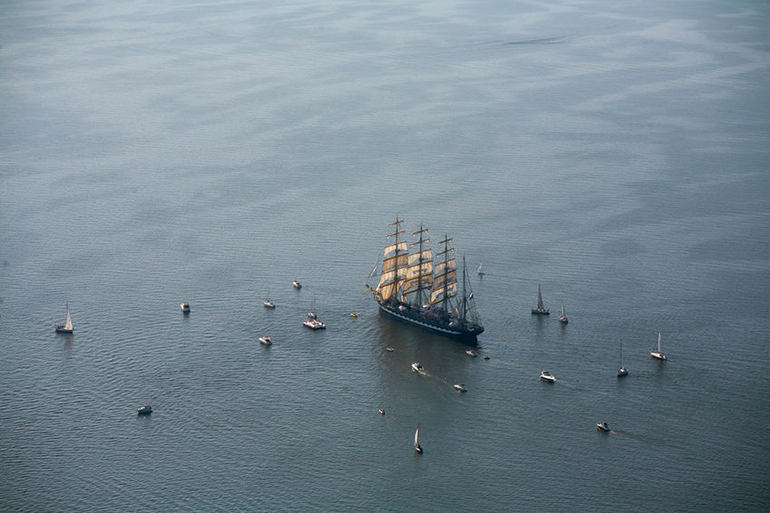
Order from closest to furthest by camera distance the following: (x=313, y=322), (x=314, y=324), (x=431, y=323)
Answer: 1. (x=314, y=324)
2. (x=313, y=322)
3. (x=431, y=323)

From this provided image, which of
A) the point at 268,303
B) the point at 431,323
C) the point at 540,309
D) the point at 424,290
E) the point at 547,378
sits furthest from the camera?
the point at 424,290

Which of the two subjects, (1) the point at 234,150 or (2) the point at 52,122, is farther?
(2) the point at 52,122

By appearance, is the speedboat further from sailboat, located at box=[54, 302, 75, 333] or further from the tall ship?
sailboat, located at box=[54, 302, 75, 333]

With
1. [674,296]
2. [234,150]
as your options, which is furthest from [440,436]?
[234,150]

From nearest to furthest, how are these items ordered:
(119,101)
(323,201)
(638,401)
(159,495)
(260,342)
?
(159,495)
(638,401)
(260,342)
(323,201)
(119,101)

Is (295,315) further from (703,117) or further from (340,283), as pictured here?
(703,117)

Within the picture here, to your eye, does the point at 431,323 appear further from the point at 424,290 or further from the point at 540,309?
the point at 424,290

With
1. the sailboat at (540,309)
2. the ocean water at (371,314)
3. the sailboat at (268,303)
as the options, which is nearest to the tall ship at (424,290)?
the ocean water at (371,314)

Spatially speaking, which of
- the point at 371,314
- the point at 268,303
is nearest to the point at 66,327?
the point at 268,303
